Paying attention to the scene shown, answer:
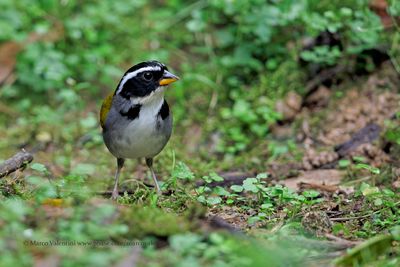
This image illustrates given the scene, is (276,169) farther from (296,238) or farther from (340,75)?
(296,238)

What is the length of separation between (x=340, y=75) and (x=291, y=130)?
0.83m

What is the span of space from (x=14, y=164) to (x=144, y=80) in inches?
49.4

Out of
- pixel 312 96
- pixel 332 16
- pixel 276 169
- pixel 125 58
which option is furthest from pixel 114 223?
pixel 125 58

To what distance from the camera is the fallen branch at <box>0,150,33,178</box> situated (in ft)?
18.2

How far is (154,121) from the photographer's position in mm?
5910

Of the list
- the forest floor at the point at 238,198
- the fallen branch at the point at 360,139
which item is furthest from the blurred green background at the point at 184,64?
the fallen branch at the point at 360,139

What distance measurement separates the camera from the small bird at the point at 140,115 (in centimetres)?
590

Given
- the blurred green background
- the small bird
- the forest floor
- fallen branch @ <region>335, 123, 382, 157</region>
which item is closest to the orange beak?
the small bird

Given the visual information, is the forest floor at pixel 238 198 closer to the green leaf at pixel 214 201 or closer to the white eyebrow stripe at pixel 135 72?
the green leaf at pixel 214 201

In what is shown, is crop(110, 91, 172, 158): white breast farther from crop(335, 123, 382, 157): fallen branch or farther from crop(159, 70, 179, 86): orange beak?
crop(335, 123, 382, 157): fallen branch

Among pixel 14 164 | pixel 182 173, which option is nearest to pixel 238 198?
pixel 182 173

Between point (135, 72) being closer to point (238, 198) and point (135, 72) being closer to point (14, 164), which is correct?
point (14, 164)

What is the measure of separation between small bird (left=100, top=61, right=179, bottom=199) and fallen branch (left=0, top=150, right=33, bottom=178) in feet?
2.32

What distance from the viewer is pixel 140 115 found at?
5918 mm
